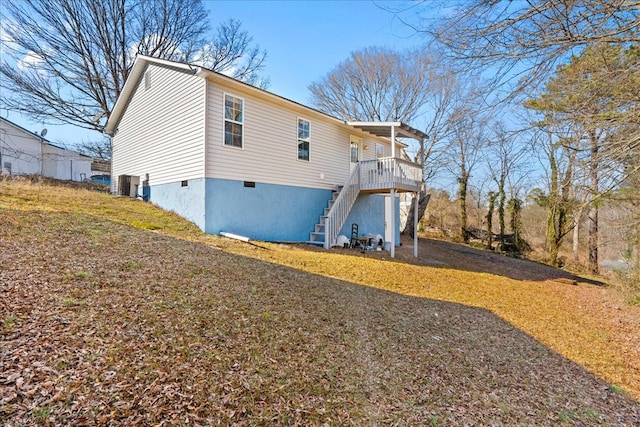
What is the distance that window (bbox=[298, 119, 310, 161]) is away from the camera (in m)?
11.2

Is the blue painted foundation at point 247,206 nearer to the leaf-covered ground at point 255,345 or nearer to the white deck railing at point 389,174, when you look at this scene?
the white deck railing at point 389,174

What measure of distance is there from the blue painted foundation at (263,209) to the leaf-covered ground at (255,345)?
2.28 meters

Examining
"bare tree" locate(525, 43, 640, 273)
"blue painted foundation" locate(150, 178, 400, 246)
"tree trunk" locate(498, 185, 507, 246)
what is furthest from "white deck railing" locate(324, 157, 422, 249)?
"tree trunk" locate(498, 185, 507, 246)

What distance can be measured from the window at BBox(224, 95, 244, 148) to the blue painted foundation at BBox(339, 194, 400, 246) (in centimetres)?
546

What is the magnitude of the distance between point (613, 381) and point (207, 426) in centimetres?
508

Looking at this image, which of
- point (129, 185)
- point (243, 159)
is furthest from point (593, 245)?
point (129, 185)

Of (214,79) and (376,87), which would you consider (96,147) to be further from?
(376,87)

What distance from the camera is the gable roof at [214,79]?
8.83 m

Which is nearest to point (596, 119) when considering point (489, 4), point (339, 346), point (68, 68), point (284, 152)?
point (489, 4)

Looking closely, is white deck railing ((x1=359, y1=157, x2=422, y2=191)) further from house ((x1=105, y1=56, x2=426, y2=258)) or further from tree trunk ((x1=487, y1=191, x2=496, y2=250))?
tree trunk ((x1=487, y1=191, x2=496, y2=250))

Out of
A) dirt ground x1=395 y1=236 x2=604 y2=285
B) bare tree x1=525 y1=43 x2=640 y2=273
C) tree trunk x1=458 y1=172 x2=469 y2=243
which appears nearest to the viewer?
bare tree x1=525 y1=43 x2=640 y2=273

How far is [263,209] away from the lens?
10055mm

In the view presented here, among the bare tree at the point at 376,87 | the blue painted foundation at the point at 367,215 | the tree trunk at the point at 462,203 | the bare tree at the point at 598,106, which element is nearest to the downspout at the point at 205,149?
the blue painted foundation at the point at 367,215

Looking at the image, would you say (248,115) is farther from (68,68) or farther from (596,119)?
(68,68)
